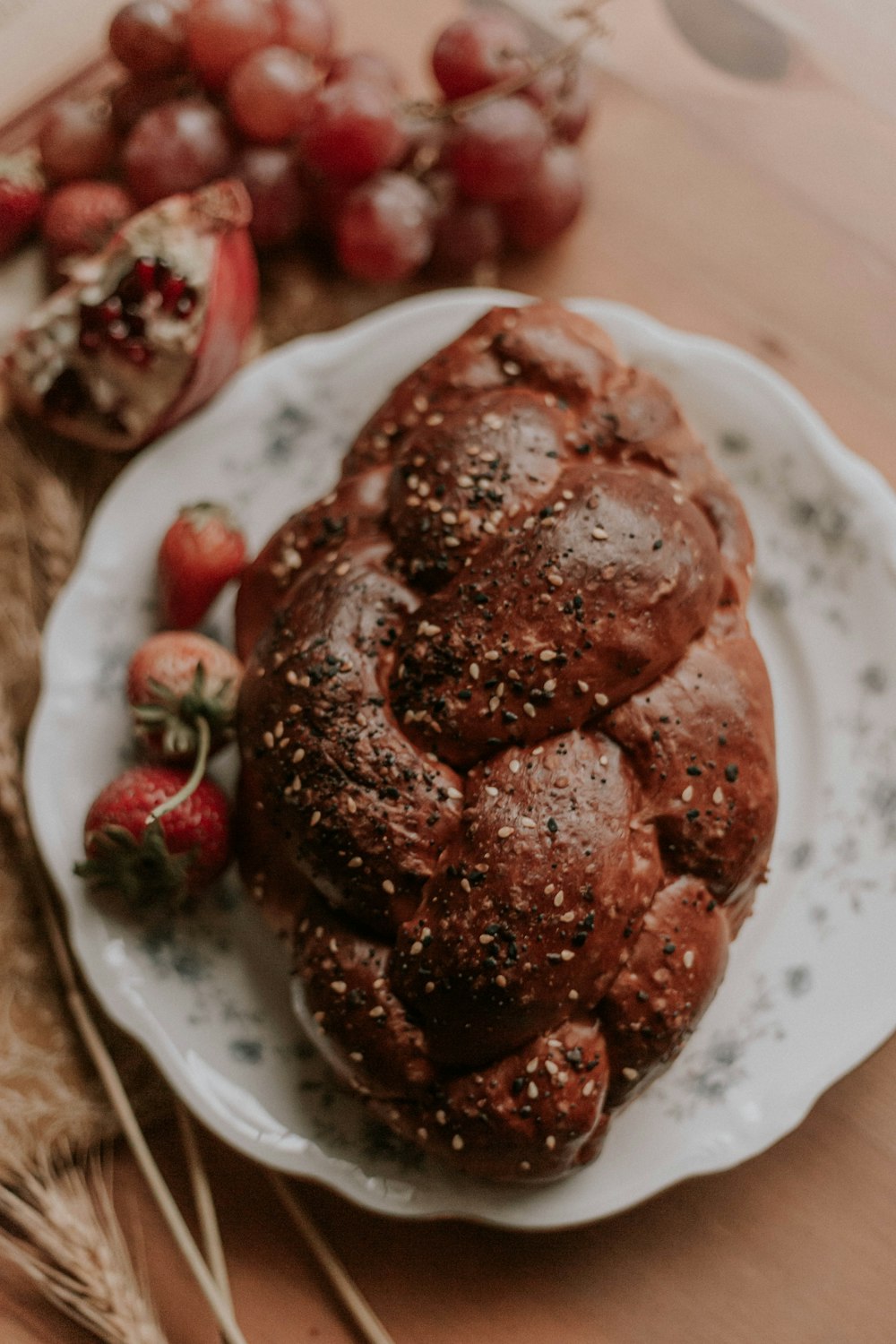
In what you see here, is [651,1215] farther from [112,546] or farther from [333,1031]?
[112,546]

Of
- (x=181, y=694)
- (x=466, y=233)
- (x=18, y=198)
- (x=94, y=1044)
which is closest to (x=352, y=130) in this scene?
(x=466, y=233)

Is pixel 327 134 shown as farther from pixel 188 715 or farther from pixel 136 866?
pixel 136 866

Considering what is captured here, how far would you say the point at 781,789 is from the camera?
188 cm

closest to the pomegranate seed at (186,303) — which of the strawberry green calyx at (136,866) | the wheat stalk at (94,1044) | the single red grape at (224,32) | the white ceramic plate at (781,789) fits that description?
the white ceramic plate at (781,789)

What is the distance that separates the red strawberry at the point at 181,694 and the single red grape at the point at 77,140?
90 cm

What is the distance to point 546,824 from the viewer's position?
57.0 inches

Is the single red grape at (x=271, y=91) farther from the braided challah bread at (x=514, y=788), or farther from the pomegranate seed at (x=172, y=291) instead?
the braided challah bread at (x=514, y=788)

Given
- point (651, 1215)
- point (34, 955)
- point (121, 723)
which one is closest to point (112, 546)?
point (121, 723)

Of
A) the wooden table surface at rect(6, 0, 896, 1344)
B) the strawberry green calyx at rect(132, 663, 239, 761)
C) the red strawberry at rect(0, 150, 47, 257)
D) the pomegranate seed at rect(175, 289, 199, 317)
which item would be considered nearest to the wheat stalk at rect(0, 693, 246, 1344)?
the wooden table surface at rect(6, 0, 896, 1344)

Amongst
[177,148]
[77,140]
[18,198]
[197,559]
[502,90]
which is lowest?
[197,559]

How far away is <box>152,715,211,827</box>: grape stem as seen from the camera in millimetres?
1676

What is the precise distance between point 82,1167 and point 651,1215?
845 mm

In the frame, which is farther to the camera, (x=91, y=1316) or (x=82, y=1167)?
(x=82, y=1167)

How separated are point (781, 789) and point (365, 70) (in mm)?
1410
